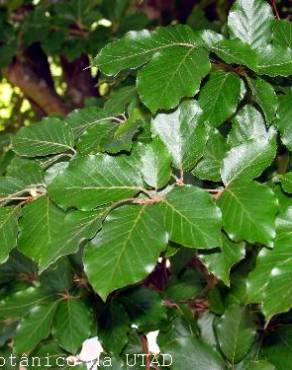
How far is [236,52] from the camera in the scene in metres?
0.59

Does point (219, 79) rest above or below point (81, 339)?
above

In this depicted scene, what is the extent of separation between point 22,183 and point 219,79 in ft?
0.97

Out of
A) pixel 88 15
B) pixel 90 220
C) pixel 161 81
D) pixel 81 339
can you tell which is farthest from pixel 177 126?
pixel 88 15

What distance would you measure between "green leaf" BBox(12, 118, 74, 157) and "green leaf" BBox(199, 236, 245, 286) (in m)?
0.26

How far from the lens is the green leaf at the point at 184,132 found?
2.02 ft

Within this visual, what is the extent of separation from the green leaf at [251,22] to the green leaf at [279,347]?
0.47 metres

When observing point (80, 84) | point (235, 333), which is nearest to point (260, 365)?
point (235, 333)

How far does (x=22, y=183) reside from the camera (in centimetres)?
69

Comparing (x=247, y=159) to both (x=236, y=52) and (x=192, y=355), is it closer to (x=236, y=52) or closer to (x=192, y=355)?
(x=236, y=52)

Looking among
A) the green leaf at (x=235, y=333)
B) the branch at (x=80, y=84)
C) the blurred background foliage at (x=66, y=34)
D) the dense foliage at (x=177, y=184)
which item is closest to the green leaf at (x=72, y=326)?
the dense foliage at (x=177, y=184)

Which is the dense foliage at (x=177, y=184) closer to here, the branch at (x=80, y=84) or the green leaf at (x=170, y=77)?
the green leaf at (x=170, y=77)

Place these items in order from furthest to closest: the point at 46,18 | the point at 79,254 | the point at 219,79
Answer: the point at 46,18
the point at 79,254
the point at 219,79

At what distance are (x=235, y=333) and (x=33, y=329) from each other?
0.35 metres

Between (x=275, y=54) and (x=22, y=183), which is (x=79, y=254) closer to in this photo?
(x=22, y=183)
